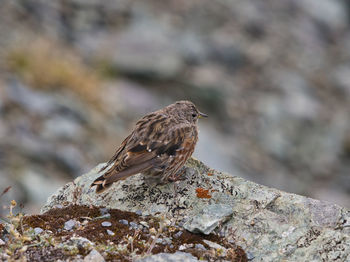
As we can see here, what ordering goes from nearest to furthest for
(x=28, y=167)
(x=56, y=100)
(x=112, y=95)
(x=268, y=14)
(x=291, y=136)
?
1. (x=28, y=167)
2. (x=56, y=100)
3. (x=112, y=95)
4. (x=291, y=136)
5. (x=268, y=14)

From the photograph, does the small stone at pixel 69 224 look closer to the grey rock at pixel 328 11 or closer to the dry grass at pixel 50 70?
the dry grass at pixel 50 70

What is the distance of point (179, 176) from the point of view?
693cm

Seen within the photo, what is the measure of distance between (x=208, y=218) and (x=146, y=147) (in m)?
1.52

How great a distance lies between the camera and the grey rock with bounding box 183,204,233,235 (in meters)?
5.74

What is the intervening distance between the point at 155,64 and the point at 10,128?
7.54 m

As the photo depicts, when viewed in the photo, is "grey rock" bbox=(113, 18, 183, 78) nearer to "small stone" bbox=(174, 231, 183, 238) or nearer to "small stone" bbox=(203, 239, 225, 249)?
"small stone" bbox=(174, 231, 183, 238)

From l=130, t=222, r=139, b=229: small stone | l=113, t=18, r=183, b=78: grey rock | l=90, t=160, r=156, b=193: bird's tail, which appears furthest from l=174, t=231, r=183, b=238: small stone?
l=113, t=18, r=183, b=78: grey rock

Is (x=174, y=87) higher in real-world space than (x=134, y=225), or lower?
higher

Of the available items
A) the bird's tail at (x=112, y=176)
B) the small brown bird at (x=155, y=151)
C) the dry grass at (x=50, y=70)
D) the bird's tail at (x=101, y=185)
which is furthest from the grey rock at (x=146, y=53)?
the bird's tail at (x=101, y=185)

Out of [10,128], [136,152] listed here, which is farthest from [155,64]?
[136,152]

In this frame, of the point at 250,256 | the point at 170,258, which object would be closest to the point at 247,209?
the point at 250,256

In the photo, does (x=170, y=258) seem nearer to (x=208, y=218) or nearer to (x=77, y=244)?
(x=77, y=244)

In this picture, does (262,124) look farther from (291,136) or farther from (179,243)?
(179,243)

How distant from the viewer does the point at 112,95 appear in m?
18.1
